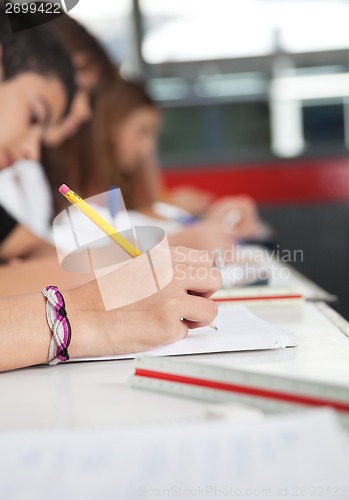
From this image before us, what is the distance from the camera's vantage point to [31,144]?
1740mm

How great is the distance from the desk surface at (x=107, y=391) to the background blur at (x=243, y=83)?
2879mm

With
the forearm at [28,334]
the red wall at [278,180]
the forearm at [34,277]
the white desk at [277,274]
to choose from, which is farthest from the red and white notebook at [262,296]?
the red wall at [278,180]

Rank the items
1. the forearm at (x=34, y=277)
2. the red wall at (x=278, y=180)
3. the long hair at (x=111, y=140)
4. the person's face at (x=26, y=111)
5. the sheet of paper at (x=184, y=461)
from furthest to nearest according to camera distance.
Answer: the red wall at (x=278, y=180), the long hair at (x=111, y=140), the person's face at (x=26, y=111), the forearm at (x=34, y=277), the sheet of paper at (x=184, y=461)

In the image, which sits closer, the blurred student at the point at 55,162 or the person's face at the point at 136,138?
the blurred student at the point at 55,162

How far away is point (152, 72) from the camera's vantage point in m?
3.92

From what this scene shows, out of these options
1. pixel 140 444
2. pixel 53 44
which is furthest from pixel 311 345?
pixel 53 44

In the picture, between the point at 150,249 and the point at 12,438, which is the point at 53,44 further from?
the point at 12,438

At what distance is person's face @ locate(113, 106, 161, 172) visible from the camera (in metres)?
2.73

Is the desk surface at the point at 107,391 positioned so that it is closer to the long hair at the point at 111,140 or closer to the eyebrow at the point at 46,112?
the eyebrow at the point at 46,112

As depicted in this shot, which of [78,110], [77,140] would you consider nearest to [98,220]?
[78,110]

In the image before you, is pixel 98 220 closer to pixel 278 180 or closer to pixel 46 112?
pixel 46 112

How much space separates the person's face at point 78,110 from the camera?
1.92 m

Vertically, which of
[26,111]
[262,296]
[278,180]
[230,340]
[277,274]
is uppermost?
[26,111]

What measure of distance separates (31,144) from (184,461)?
4.50ft
